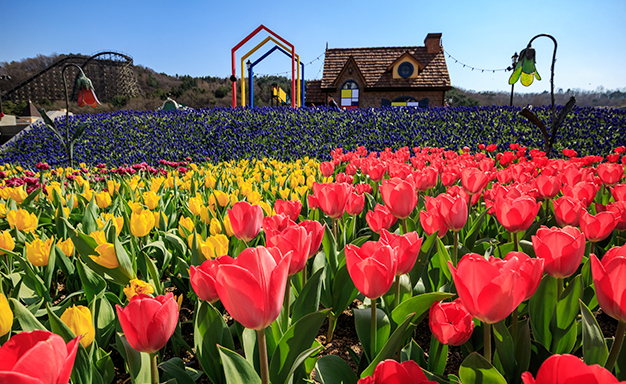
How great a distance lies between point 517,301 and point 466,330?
212 mm

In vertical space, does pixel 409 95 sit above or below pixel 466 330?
above

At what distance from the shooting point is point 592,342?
31.9 inches

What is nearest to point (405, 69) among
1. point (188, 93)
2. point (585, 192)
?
point (585, 192)

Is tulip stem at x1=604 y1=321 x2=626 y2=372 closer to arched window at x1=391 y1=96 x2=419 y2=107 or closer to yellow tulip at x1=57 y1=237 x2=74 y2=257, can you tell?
yellow tulip at x1=57 y1=237 x2=74 y2=257

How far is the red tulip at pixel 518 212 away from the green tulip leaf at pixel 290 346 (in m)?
0.80

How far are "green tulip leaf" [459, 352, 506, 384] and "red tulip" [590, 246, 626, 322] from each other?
0.26 m

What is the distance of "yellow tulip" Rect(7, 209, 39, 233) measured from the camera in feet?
5.62

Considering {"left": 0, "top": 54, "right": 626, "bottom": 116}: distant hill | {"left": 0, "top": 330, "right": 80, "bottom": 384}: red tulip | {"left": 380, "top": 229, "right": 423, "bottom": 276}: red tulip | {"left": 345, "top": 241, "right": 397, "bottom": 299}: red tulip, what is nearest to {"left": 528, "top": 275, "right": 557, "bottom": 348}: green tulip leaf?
{"left": 380, "top": 229, "right": 423, "bottom": 276}: red tulip

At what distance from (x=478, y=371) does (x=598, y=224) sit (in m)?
0.85

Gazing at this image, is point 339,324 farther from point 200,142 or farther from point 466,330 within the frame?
point 200,142

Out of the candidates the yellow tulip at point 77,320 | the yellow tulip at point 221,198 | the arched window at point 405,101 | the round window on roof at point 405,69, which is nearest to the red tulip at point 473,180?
the yellow tulip at point 221,198

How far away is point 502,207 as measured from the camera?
1215 mm

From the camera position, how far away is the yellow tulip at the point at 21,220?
67.4 inches

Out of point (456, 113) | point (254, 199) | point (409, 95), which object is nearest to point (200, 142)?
point (456, 113)
